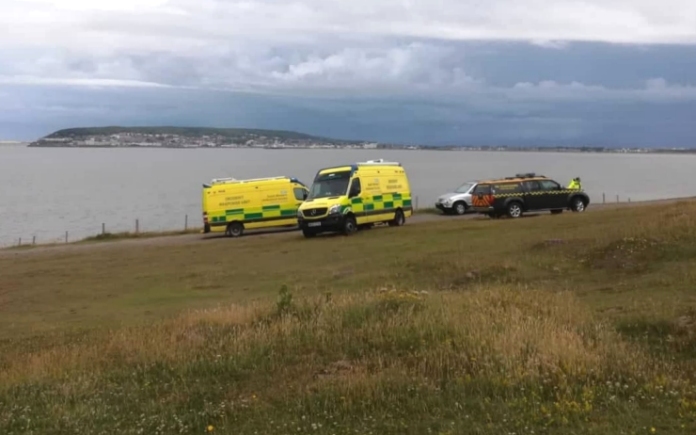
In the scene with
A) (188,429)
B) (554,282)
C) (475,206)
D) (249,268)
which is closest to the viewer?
(188,429)

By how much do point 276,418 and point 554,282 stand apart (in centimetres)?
987

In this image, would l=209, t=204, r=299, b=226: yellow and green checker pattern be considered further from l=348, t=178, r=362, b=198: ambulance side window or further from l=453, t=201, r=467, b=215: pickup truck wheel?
l=453, t=201, r=467, b=215: pickup truck wheel

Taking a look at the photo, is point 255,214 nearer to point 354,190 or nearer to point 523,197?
point 354,190

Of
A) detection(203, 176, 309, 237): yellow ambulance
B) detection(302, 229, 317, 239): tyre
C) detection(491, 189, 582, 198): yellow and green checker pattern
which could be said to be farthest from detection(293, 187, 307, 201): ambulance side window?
detection(491, 189, 582, 198): yellow and green checker pattern

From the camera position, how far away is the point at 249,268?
22469mm

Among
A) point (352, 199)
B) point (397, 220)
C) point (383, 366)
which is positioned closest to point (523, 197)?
point (397, 220)

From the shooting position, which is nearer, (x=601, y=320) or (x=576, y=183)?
(x=601, y=320)

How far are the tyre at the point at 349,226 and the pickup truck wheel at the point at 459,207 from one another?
13.1 metres

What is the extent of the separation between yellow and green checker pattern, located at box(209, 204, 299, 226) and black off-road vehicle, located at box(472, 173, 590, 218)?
27.1 feet

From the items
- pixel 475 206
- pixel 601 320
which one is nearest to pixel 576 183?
pixel 475 206

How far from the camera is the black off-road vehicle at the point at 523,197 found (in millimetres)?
34656

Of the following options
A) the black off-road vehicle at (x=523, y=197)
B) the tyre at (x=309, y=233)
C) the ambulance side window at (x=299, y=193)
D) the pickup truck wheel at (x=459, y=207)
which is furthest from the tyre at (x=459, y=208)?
the tyre at (x=309, y=233)

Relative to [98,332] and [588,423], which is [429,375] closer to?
[588,423]

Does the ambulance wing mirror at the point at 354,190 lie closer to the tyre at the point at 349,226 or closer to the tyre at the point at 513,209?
the tyre at the point at 349,226
